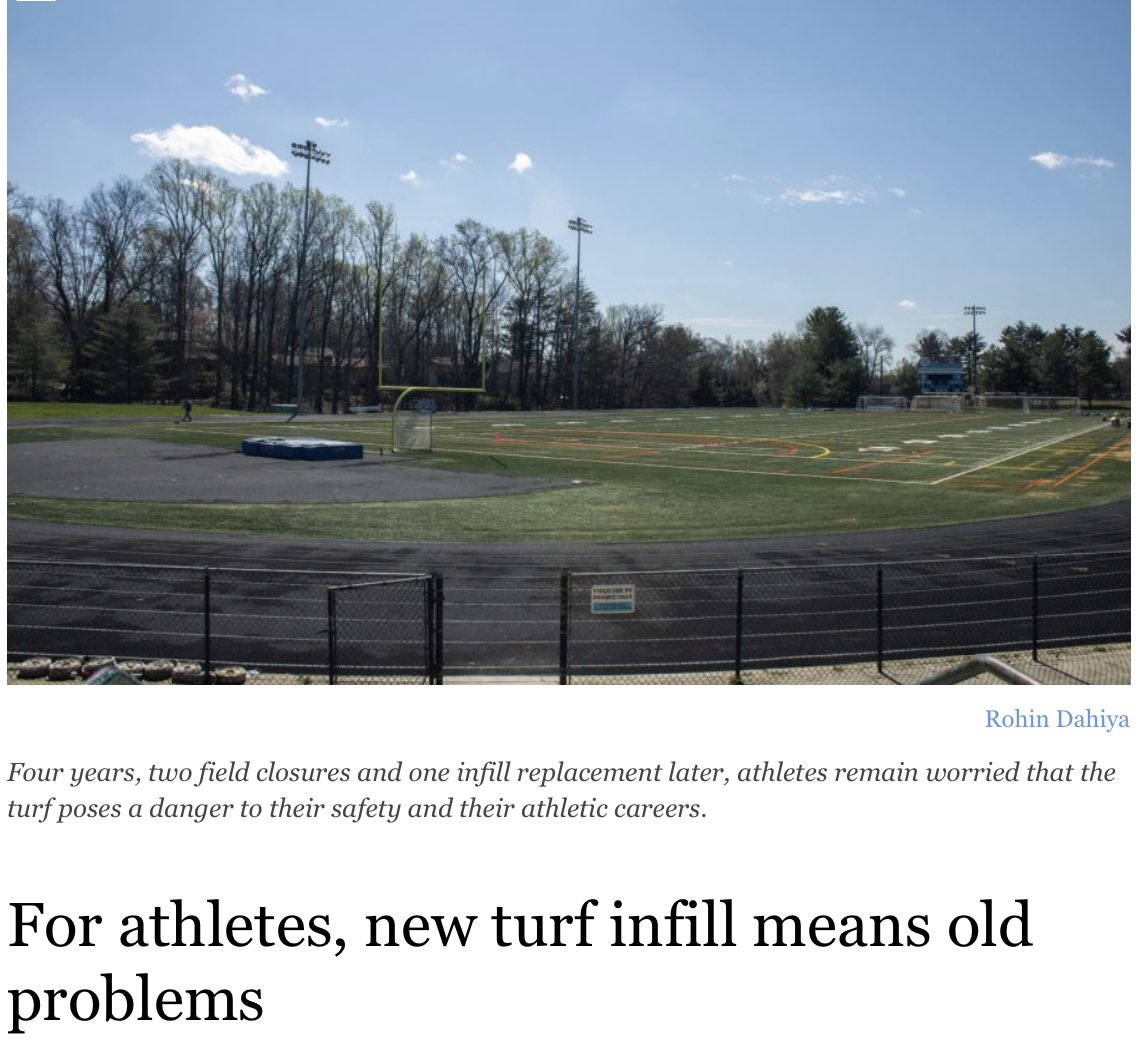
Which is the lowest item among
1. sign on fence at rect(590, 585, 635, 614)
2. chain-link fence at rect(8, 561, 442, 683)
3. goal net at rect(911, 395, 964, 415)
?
chain-link fence at rect(8, 561, 442, 683)

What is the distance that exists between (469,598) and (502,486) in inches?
628

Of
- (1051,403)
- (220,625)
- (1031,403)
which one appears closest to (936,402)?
(1031,403)

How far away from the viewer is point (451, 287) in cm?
8488

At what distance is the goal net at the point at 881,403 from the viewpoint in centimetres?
13238

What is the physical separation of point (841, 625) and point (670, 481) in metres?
20.2

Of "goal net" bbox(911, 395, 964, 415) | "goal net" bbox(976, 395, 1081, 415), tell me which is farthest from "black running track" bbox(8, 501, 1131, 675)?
"goal net" bbox(976, 395, 1081, 415)

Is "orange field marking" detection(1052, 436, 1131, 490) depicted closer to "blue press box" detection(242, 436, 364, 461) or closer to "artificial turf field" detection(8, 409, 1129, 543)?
"artificial turf field" detection(8, 409, 1129, 543)

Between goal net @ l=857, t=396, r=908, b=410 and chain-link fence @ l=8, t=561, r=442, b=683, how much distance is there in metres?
124

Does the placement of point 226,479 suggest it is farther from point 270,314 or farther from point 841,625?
point 270,314

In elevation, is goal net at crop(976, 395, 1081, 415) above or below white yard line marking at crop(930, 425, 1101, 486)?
above

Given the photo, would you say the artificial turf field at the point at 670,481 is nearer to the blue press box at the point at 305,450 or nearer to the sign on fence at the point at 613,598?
the blue press box at the point at 305,450

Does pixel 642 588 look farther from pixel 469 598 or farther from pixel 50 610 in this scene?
pixel 50 610

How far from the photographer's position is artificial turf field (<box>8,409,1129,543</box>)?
24031 mm
